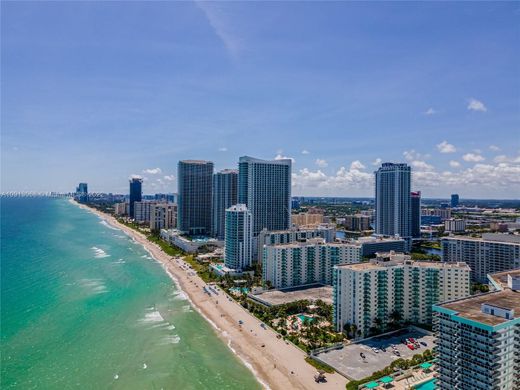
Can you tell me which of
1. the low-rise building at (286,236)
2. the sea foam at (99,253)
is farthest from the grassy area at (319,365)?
the sea foam at (99,253)

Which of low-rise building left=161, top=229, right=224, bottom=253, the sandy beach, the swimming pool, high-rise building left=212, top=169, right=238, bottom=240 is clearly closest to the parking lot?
the sandy beach

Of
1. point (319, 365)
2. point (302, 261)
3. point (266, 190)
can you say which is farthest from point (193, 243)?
point (319, 365)

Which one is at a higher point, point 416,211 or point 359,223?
point 416,211

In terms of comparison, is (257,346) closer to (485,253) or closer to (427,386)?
(427,386)

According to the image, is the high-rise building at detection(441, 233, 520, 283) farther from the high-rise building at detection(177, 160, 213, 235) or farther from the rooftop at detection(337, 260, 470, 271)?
the high-rise building at detection(177, 160, 213, 235)

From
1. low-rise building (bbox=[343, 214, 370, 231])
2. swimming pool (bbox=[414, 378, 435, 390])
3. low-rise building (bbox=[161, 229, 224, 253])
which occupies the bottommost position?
swimming pool (bbox=[414, 378, 435, 390])

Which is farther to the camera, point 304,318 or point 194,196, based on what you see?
point 194,196
